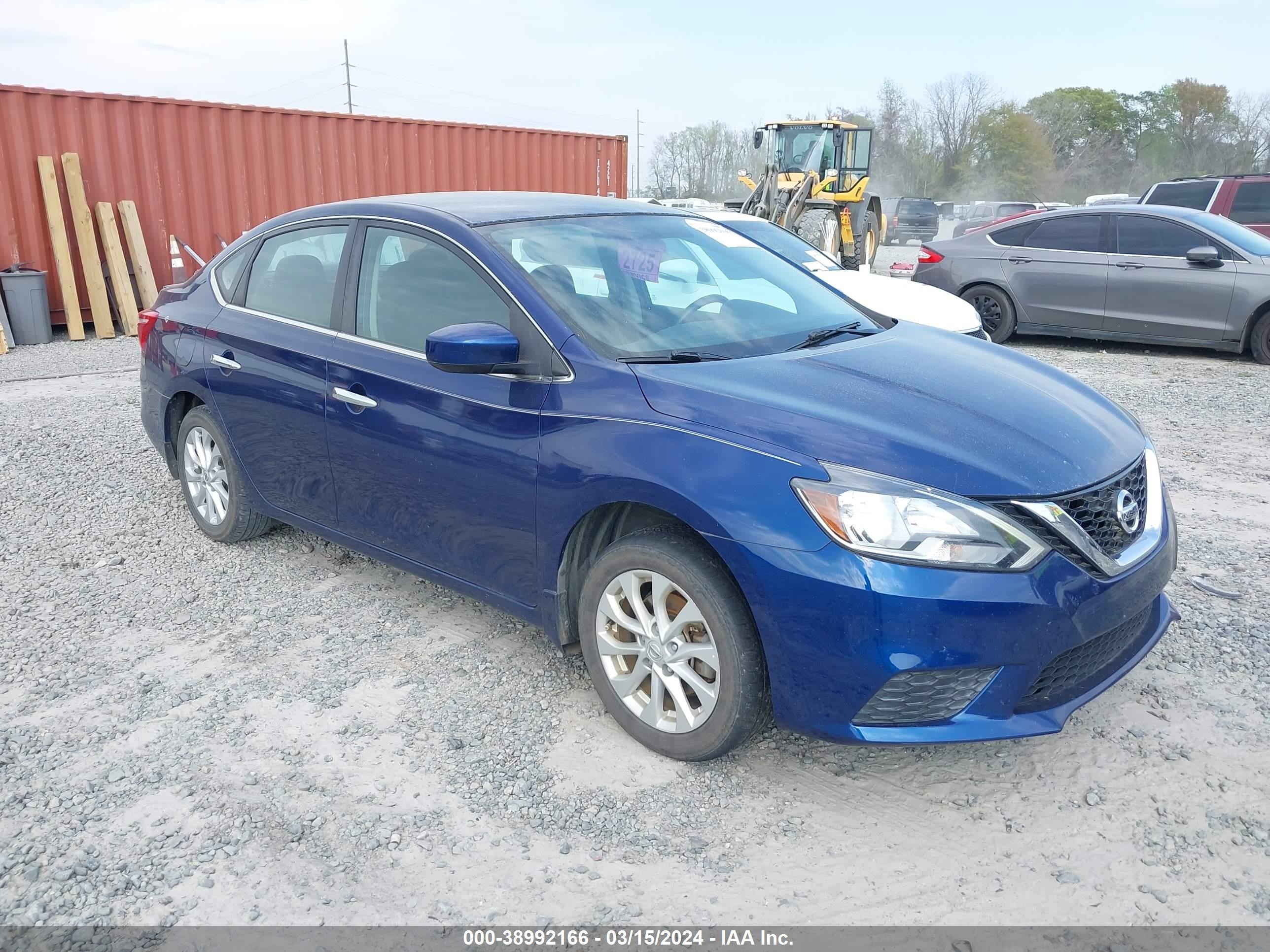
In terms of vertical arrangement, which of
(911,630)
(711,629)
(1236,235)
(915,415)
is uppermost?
(1236,235)

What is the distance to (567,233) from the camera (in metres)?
3.60

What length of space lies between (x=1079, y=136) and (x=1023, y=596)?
74.3 m

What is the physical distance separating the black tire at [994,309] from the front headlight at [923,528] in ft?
27.9

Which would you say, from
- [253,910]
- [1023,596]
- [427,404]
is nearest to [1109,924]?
[1023,596]

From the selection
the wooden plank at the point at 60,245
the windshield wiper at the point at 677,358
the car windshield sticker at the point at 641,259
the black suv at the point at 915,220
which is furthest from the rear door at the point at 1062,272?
the black suv at the point at 915,220

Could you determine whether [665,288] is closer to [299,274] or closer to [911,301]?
[299,274]

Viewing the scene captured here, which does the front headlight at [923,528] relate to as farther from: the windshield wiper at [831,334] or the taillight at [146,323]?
the taillight at [146,323]

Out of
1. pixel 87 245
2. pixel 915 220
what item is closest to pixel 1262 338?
pixel 87 245

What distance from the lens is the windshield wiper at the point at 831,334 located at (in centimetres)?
342

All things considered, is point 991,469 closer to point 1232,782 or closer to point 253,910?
point 1232,782

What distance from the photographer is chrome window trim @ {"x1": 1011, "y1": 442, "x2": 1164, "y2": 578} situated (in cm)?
254

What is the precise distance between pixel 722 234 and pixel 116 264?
10.0 metres

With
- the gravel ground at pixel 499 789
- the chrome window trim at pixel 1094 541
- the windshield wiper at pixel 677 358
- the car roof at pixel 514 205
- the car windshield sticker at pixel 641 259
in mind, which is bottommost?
the gravel ground at pixel 499 789

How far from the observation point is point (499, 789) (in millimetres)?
2863
